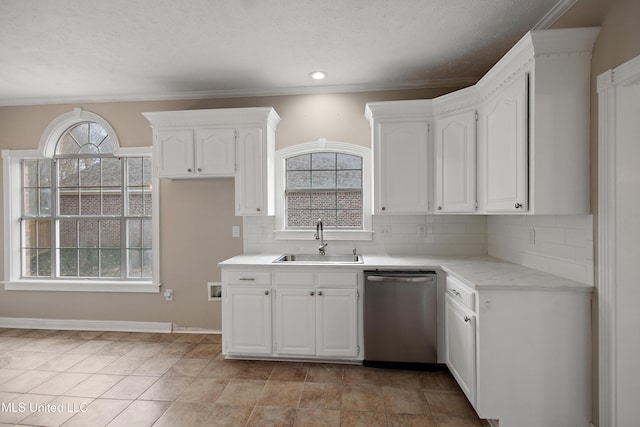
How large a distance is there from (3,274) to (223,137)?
10.6 ft

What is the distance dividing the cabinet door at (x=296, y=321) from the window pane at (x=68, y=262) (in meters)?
2.74

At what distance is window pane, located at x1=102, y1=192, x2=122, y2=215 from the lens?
12.3 ft

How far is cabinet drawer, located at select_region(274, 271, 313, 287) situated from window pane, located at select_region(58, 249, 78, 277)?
2.72 meters

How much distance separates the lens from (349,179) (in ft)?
11.5

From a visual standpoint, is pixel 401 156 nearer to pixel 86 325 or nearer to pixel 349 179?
pixel 349 179

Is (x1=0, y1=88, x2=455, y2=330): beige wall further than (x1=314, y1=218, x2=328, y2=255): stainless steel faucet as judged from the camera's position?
Yes

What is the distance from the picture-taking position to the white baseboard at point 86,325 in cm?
363

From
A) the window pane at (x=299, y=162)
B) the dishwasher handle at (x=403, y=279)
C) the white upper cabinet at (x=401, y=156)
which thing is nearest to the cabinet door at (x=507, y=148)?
the white upper cabinet at (x=401, y=156)

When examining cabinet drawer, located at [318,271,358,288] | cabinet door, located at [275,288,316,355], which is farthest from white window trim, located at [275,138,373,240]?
cabinet door, located at [275,288,316,355]

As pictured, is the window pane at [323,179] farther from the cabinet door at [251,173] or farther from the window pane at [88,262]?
the window pane at [88,262]

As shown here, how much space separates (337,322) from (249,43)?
238cm

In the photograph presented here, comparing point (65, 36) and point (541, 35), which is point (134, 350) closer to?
point (65, 36)

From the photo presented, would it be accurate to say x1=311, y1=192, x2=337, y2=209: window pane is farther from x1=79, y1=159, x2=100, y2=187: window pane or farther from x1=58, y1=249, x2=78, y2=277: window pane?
x1=58, y1=249, x2=78, y2=277: window pane

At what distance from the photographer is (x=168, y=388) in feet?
8.08
